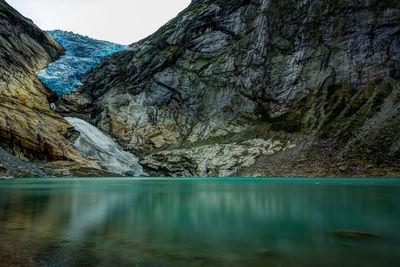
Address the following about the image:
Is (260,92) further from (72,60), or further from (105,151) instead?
(72,60)

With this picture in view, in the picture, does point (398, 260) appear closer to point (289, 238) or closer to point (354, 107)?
point (289, 238)

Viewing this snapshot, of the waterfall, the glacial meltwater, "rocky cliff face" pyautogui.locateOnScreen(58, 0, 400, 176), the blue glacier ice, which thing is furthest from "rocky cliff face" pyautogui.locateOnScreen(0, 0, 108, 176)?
the glacial meltwater

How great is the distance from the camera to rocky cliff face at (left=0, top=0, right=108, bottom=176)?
61.3m

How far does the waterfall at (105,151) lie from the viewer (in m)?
75.6

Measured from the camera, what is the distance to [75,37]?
130 m

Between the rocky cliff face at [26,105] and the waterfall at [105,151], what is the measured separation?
4584 millimetres

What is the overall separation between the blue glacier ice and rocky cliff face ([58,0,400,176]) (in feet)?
15.4

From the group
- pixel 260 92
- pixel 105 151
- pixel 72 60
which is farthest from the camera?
pixel 72 60

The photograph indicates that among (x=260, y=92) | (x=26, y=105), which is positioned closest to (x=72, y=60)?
(x=26, y=105)

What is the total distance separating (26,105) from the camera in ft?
233

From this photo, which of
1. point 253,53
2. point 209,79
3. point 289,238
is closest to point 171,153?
point 209,79

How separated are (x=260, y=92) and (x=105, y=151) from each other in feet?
156

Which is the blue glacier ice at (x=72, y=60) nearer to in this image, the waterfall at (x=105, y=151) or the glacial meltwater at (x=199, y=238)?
the waterfall at (x=105, y=151)

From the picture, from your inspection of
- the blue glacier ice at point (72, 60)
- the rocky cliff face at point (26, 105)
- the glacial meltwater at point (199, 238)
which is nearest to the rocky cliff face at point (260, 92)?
the blue glacier ice at point (72, 60)
